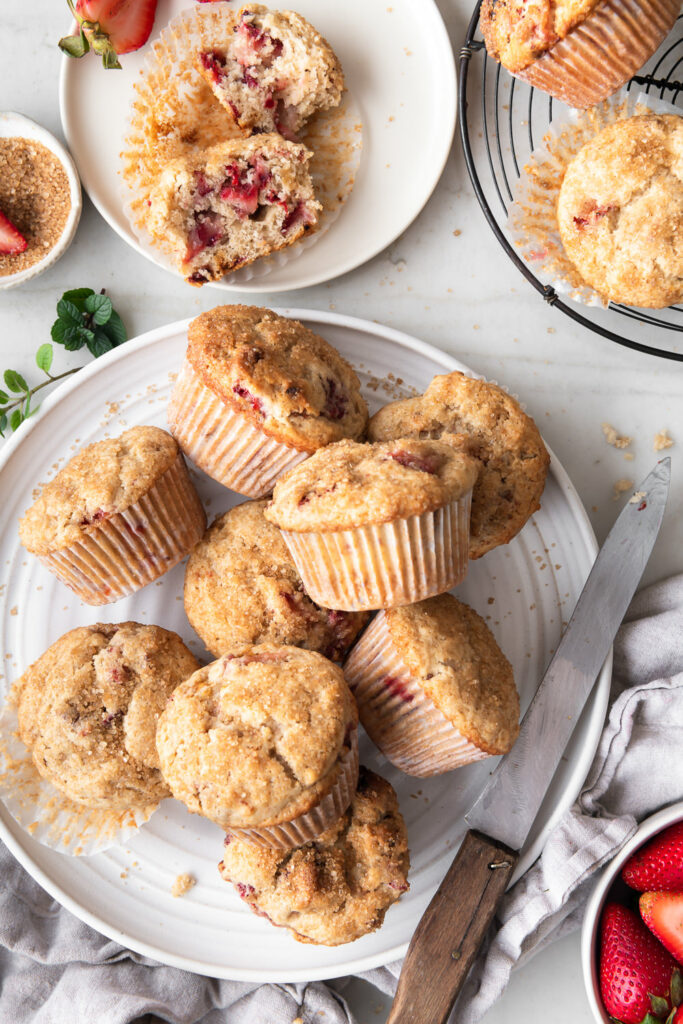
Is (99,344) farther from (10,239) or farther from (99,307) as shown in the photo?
(10,239)

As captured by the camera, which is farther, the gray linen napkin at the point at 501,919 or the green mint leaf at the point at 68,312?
the green mint leaf at the point at 68,312

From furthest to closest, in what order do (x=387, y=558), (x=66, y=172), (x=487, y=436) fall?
(x=66, y=172), (x=487, y=436), (x=387, y=558)

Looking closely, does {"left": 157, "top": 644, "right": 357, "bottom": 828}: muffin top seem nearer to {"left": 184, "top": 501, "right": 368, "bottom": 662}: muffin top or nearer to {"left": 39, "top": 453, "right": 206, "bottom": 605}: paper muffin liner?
{"left": 184, "top": 501, "right": 368, "bottom": 662}: muffin top

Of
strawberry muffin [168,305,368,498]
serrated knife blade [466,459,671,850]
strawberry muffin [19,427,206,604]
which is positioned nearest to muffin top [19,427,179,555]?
strawberry muffin [19,427,206,604]

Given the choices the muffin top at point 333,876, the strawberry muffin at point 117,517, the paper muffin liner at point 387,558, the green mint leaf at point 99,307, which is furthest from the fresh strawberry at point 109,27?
the muffin top at point 333,876

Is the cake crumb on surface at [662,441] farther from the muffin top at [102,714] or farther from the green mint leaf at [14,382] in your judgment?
the green mint leaf at [14,382]

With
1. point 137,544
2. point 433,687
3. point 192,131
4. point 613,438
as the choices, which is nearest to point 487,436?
point 613,438
